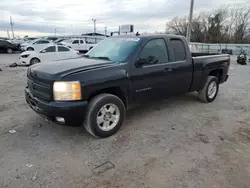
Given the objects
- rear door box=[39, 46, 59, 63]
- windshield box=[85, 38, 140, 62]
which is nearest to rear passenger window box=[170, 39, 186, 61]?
windshield box=[85, 38, 140, 62]

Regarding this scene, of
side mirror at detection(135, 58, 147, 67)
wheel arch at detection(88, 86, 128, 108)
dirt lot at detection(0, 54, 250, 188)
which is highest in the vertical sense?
side mirror at detection(135, 58, 147, 67)

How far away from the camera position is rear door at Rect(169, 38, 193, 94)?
4.23 metres

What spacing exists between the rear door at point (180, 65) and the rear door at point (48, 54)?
10.3 metres

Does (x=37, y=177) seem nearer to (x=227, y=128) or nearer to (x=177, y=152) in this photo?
(x=177, y=152)

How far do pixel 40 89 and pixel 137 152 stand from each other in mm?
1842

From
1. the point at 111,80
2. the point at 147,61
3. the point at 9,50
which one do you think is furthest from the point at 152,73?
the point at 9,50

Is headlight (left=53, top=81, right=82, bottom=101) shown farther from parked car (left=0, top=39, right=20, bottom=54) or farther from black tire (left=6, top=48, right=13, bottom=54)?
black tire (left=6, top=48, right=13, bottom=54)

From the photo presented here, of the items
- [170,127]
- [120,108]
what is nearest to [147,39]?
[120,108]

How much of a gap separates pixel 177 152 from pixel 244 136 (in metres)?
1.49

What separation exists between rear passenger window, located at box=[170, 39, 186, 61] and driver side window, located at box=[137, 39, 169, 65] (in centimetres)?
27

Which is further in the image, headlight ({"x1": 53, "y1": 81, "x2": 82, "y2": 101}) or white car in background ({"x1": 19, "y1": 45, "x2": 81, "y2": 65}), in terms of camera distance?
white car in background ({"x1": 19, "y1": 45, "x2": 81, "y2": 65})

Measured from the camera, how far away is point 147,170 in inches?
102

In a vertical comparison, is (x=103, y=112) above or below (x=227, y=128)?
above

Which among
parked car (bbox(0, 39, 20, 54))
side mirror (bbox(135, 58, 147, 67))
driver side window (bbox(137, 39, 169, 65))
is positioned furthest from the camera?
parked car (bbox(0, 39, 20, 54))
